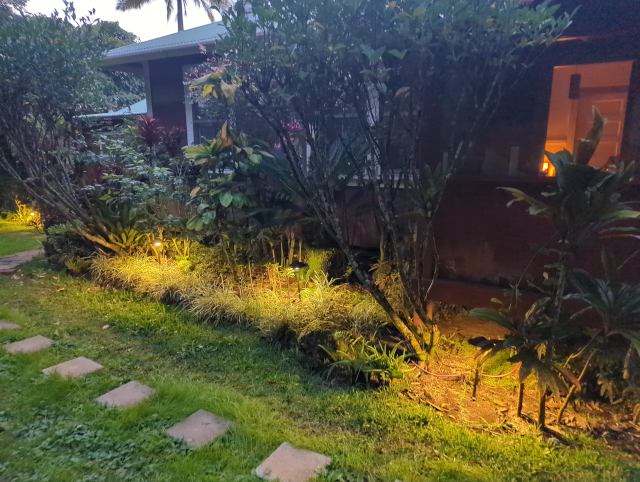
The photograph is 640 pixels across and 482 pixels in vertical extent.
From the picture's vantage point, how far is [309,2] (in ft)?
9.48

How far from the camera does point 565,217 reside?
2305mm

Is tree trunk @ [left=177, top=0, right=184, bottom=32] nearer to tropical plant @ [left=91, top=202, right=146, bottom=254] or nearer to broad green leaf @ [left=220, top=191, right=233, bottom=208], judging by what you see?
tropical plant @ [left=91, top=202, right=146, bottom=254]

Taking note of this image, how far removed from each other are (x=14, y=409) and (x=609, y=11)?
490 centimetres

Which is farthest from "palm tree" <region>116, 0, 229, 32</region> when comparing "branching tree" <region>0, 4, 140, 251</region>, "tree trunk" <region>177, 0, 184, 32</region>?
"branching tree" <region>0, 4, 140, 251</region>

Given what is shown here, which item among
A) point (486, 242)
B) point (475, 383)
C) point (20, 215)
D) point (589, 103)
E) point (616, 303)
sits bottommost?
point (475, 383)

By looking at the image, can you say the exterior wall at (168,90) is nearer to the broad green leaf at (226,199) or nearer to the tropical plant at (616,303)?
the broad green leaf at (226,199)

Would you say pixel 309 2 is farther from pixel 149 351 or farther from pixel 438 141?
pixel 149 351

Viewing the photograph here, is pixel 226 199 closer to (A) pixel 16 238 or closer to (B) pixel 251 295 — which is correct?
(B) pixel 251 295

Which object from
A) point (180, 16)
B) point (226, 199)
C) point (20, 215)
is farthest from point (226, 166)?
point (180, 16)

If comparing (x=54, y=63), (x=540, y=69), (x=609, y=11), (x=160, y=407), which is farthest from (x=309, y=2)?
(x=54, y=63)

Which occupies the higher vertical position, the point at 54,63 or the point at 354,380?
the point at 54,63

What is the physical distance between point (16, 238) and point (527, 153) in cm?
1003

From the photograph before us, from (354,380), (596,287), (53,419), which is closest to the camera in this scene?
(596,287)

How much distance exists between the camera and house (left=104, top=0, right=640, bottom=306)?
3.04 meters
